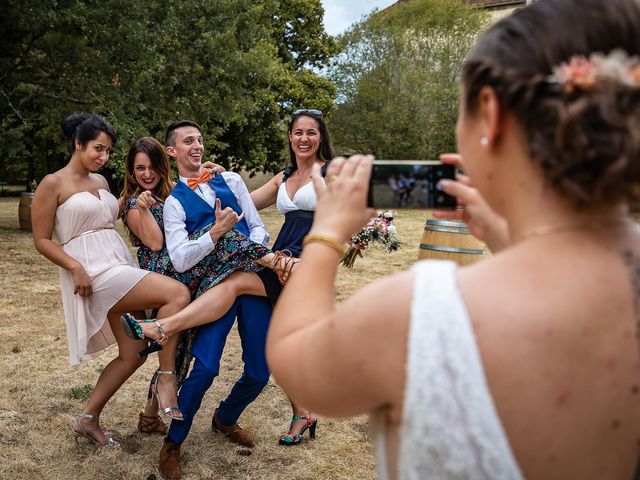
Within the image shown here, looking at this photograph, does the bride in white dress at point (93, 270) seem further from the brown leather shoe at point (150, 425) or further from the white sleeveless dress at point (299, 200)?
the white sleeveless dress at point (299, 200)

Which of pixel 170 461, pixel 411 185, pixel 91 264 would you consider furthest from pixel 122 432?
pixel 411 185

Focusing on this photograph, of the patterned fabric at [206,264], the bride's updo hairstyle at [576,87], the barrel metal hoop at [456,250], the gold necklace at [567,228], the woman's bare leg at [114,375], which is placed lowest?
the woman's bare leg at [114,375]

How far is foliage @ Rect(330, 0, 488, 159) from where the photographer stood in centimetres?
3022

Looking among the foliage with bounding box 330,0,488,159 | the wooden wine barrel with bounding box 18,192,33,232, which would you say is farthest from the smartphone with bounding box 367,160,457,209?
the foliage with bounding box 330,0,488,159

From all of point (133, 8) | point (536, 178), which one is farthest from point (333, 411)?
point (133, 8)

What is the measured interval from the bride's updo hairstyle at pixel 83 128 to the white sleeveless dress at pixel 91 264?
40cm

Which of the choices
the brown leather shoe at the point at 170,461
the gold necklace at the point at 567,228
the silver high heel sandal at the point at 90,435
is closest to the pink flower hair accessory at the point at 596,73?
the gold necklace at the point at 567,228

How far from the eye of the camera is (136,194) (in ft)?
14.2

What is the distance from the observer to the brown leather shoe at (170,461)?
3.85 meters

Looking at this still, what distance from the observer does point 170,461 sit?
3.89 metres

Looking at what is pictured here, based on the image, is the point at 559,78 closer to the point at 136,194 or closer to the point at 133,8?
the point at 136,194

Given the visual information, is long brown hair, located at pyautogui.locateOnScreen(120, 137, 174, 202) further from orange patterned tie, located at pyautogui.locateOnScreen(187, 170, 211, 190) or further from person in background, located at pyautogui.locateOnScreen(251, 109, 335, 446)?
person in background, located at pyautogui.locateOnScreen(251, 109, 335, 446)

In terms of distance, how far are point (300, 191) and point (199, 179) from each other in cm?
73

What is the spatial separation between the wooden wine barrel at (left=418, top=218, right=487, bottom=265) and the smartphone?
5.24 meters
